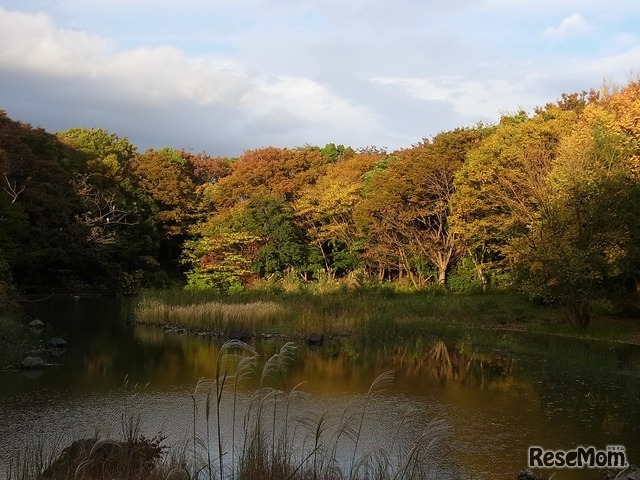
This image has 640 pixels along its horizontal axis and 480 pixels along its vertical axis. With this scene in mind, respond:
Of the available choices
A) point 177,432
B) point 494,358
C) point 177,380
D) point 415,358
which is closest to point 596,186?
point 494,358

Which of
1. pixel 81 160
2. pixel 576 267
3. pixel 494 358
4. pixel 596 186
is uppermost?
pixel 81 160

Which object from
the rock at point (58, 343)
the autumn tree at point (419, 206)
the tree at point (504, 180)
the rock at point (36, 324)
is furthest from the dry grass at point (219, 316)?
the autumn tree at point (419, 206)

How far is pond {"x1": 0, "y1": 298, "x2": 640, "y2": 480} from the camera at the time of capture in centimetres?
836

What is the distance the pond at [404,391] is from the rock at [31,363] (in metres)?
0.25

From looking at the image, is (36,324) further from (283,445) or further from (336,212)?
(336,212)

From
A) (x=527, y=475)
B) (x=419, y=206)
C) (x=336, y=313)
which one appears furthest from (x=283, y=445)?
(x=419, y=206)

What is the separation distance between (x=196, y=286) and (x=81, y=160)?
10471 millimetres

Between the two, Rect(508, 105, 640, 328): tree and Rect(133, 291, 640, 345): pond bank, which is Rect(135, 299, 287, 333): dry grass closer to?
Rect(133, 291, 640, 345): pond bank

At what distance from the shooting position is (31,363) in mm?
13172

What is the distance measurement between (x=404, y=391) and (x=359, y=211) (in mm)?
19855

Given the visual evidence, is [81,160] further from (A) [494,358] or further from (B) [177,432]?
(B) [177,432]

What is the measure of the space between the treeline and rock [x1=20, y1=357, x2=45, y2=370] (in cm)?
928

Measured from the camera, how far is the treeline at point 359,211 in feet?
63.4

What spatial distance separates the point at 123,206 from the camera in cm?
3525
